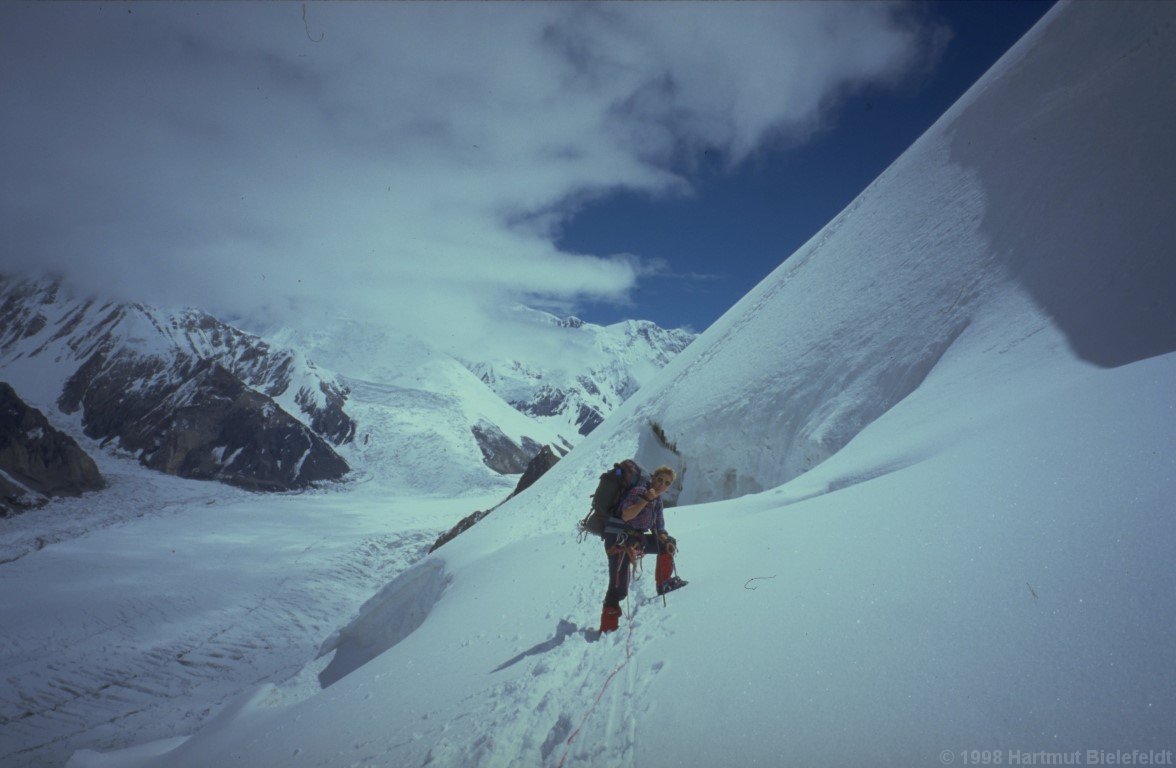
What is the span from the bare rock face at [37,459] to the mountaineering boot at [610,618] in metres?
84.0

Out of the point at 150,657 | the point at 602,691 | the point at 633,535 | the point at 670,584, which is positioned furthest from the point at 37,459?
the point at 602,691

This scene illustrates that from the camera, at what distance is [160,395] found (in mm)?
104500

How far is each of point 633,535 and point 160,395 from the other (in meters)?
135

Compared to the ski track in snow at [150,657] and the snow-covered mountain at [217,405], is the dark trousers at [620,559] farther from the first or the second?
the snow-covered mountain at [217,405]

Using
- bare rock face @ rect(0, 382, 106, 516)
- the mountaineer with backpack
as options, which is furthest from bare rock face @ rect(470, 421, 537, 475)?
the mountaineer with backpack

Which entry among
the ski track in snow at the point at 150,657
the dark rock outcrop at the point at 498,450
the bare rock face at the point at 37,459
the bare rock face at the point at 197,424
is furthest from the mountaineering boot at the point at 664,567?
the dark rock outcrop at the point at 498,450

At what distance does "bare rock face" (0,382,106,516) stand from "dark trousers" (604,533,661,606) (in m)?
84.1

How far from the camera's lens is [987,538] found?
3.64 m

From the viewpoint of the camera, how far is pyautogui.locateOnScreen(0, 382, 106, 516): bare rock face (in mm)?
60844

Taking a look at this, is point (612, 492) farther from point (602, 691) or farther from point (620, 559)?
point (602, 691)

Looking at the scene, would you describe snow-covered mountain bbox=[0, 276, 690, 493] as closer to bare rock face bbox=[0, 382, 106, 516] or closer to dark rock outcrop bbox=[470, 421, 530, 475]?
dark rock outcrop bbox=[470, 421, 530, 475]

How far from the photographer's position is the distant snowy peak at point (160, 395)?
319ft

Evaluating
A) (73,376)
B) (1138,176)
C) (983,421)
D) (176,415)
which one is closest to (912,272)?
(1138,176)

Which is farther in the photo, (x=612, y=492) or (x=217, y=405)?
(x=217, y=405)
